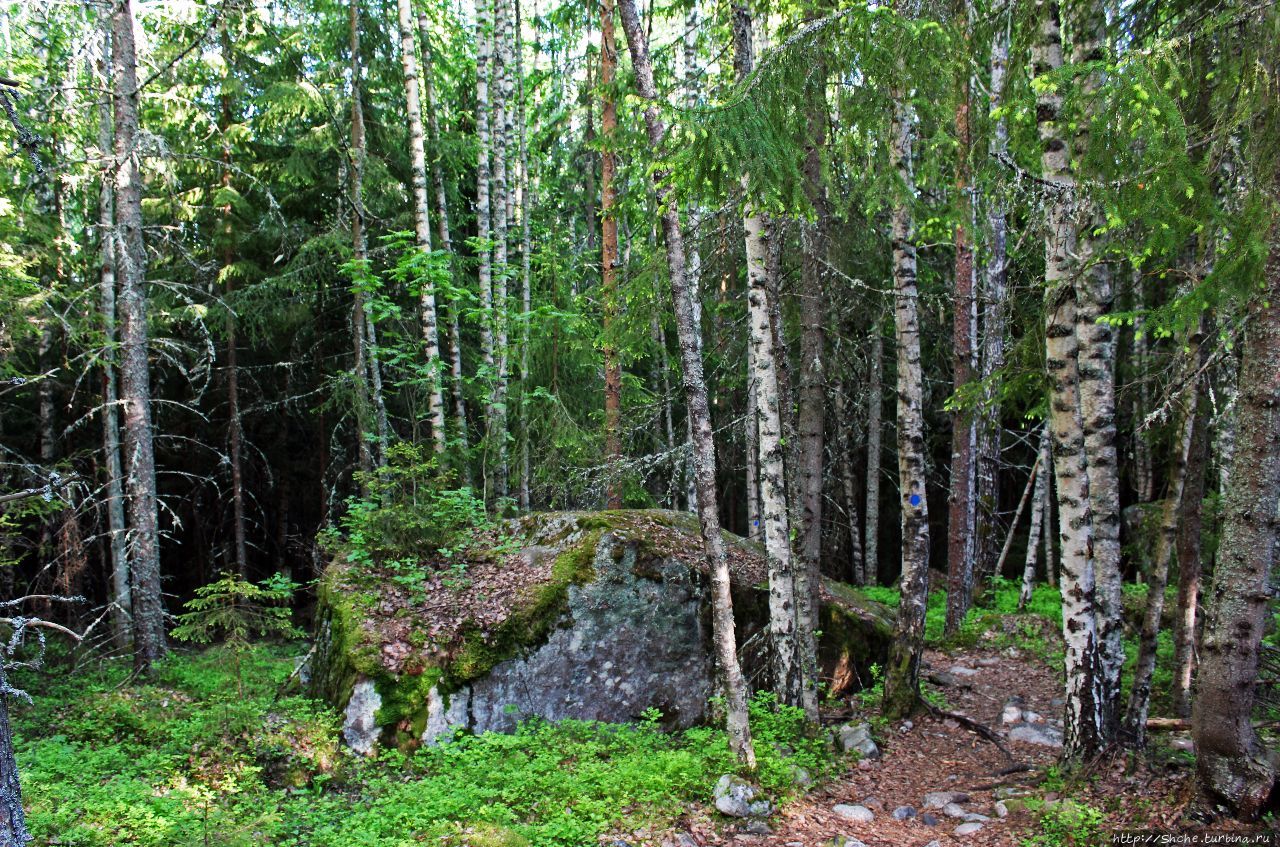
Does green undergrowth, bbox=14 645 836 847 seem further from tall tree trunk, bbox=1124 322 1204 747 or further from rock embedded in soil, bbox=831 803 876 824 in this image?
tall tree trunk, bbox=1124 322 1204 747

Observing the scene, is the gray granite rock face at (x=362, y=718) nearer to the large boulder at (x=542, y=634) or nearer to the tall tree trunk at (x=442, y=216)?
the large boulder at (x=542, y=634)

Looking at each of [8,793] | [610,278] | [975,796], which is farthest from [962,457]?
[8,793]

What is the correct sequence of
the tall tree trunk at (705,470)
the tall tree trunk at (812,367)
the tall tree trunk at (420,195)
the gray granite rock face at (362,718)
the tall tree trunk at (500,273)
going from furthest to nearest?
the tall tree trunk at (500,273) → the tall tree trunk at (420,195) → the tall tree trunk at (812,367) → the gray granite rock face at (362,718) → the tall tree trunk at (705,470)

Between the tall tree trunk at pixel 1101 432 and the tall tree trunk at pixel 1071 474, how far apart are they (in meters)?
0.09

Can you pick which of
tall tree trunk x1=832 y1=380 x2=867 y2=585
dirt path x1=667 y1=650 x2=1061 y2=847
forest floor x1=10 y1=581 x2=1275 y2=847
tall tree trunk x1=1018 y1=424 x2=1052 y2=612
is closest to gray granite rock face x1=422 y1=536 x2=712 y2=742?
forest floor x1=10 y1=581 x2=1275 y2=847

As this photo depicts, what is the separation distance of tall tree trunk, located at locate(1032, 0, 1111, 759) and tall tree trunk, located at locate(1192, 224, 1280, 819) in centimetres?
93

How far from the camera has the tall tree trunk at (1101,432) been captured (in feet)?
17.9

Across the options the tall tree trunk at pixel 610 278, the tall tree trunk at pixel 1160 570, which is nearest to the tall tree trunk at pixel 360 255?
the tall tree trunk at pixel 610 278

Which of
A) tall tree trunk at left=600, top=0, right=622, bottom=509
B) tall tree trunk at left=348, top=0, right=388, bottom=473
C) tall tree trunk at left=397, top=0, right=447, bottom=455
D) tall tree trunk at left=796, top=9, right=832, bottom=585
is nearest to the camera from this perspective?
tall tree trunk at left=796, top=9, right=832, bottom=585

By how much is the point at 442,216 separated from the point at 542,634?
891 centimetres

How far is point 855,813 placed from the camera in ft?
18.8

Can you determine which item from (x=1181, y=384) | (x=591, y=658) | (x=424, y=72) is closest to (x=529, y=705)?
(x=591, y=658)

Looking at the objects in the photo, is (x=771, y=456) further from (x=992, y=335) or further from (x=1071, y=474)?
(x=992, y=335)

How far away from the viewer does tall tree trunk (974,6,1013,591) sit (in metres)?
6.90
